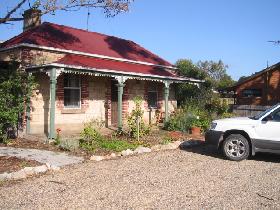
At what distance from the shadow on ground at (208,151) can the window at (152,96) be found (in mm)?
6937

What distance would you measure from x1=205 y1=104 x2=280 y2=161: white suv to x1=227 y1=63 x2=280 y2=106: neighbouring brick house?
19723 mm

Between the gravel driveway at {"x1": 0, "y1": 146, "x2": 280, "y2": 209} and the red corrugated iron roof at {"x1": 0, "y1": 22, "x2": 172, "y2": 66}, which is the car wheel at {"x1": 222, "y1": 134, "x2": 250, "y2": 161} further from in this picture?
the red corrugated iron roof at {"x1": 0, "y1": 22, "x2": 172, "y2": 66}

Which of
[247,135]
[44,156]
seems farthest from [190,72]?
[44,156]

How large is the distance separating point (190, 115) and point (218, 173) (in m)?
7.81

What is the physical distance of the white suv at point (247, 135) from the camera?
998 cm

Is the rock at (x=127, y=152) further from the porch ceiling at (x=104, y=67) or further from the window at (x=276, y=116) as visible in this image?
the window at (x=276, y=116)

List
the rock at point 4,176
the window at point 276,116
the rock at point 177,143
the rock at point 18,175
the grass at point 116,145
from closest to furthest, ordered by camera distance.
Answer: the rock at point 4,176
the rock at point 18,175
the window at point 276,116
the grass at point 116,145
the rock at point 177,143

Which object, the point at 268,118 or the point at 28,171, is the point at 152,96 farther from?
the point at 28,171

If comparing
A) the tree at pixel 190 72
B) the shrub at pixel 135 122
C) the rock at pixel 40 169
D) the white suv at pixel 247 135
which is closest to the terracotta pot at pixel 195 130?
the shrub at pixel 135 122

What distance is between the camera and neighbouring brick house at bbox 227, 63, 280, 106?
29.1m

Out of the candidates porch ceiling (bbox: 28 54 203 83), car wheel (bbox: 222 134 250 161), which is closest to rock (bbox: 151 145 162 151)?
car wheel (bbox: 222 134 250 161)

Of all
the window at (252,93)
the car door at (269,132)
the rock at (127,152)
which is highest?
the window at (252,93)

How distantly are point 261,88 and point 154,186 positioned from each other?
24.7 metres

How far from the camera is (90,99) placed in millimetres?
16797
